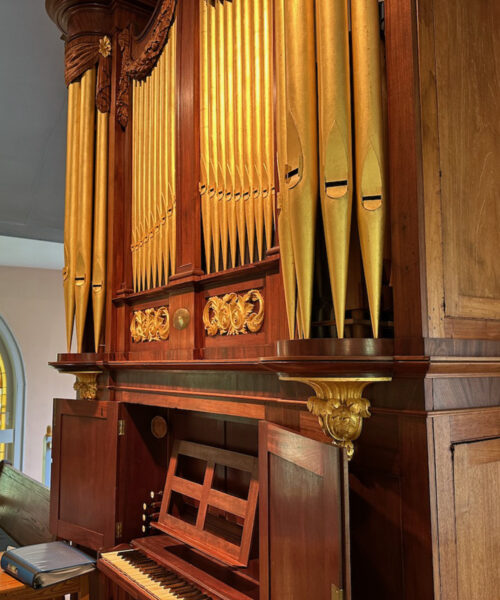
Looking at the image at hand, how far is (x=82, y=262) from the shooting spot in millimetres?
3689

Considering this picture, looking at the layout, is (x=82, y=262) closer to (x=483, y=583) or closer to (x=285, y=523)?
(x=285, y=523)

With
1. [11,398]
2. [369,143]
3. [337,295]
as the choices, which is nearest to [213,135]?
[369,143]

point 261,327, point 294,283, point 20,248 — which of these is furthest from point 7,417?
point 294,283

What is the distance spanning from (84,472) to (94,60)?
8.68 ft

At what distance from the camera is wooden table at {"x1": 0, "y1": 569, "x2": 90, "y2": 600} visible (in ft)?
10.3

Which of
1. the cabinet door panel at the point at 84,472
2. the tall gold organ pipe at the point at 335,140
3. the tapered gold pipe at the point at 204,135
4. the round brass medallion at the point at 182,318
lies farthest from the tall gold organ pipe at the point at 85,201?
the tall gold organ pipe at the point at 335,140

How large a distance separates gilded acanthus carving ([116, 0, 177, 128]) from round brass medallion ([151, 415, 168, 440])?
1815 millimetres

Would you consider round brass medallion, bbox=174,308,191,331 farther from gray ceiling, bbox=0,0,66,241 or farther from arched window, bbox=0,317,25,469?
arched window, bbox=0,317,25,469

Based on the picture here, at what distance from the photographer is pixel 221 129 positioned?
2543 mm

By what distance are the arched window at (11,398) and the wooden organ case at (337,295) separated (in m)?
5.92

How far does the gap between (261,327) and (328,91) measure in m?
0.97

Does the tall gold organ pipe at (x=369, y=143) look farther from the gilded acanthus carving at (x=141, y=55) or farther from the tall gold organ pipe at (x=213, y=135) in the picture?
the gilded acanthus carving at (x=141, y=55)

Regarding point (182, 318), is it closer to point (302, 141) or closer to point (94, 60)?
point (302, 141)

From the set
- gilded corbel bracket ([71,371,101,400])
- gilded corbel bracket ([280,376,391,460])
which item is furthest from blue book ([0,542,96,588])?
gilded corbel bracket ([280,376,391,460])
